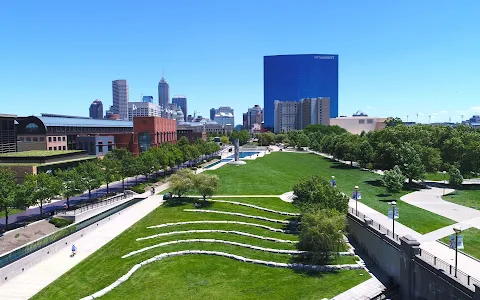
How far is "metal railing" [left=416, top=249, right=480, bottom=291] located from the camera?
744 inches

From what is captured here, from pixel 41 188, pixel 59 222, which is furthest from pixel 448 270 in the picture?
pixel 41 188

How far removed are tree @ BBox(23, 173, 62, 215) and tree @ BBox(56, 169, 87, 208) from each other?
102 centimetres

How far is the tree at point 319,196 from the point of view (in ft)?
106

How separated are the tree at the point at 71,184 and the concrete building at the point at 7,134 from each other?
33.7 metres

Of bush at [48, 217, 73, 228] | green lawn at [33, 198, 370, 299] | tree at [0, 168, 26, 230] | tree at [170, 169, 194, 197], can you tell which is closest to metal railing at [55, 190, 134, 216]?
bush at [48, 217, 73, 228]

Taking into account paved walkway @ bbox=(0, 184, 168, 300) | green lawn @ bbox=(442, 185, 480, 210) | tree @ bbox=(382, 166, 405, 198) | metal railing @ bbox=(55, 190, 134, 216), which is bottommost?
paved walkway @ bbox=(0, 184, 168, 300)

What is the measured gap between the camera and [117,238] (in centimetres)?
3438

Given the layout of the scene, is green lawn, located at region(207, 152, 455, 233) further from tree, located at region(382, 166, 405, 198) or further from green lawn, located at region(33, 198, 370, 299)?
green lawn, located at region(33, 198, 370, 299)

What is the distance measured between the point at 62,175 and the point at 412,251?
1663 inches

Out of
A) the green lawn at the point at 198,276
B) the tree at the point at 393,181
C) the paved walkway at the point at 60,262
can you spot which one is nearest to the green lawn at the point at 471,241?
the green lawn at the point at 198,276

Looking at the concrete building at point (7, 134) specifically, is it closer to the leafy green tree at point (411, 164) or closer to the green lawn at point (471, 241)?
the leafy green tree at point (411, 164)

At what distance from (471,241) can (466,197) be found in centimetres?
2079

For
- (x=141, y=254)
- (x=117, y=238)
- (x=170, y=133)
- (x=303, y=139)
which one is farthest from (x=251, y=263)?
(x=303, y=139)

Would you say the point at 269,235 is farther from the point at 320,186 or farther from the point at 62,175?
the point at 62,175
